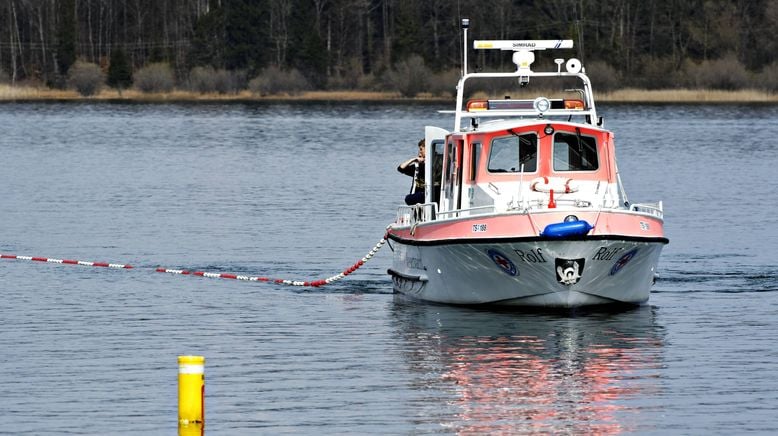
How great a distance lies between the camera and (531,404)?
58.8 feet

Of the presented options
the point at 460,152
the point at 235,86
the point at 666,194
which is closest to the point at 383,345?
the point at 460,152

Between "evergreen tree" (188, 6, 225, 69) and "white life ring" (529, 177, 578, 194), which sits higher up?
"white life ring" (529, 177, 578, 194)

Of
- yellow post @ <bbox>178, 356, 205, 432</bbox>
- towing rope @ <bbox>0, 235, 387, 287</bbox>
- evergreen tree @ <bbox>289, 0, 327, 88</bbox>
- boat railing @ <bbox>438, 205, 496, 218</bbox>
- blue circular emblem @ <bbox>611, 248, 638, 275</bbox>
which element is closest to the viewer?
yellow post @ <bbox>178, 356, 205, 432</bbox>

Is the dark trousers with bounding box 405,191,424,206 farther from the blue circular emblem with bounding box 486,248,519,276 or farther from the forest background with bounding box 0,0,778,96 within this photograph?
the forest background with bounding box 0,0,778,96

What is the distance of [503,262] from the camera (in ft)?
76.8

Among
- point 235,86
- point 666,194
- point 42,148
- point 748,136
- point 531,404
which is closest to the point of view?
point 531,404

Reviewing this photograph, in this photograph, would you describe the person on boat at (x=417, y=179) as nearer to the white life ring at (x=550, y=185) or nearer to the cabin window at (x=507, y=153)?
the cabin window at (x=507, y=153)

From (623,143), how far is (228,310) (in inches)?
2010

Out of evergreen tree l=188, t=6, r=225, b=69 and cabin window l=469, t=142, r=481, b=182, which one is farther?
evergreen tree l=188, t=6, r=225, b=69

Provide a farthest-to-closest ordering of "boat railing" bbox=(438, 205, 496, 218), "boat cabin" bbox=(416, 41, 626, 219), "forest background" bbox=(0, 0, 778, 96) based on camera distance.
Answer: "forest background" bbox=(0, 0, 778, 96)
"boat cabin" bbox=(416, 41, 626, 219)
"boat railing" bbox=(438, 205, 496, 218)

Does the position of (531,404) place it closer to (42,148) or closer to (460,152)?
(460,152)

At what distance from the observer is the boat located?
23.0 meters

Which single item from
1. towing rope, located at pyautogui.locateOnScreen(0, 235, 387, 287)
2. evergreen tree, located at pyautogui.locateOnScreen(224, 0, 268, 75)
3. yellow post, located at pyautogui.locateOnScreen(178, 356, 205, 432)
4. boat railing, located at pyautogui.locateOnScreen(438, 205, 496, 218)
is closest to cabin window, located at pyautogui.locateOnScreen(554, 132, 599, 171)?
boat railing, located at pyautogui.locateOnScreen(438, 205, 496, 218)

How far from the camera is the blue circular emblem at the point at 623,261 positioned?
77.2ft
